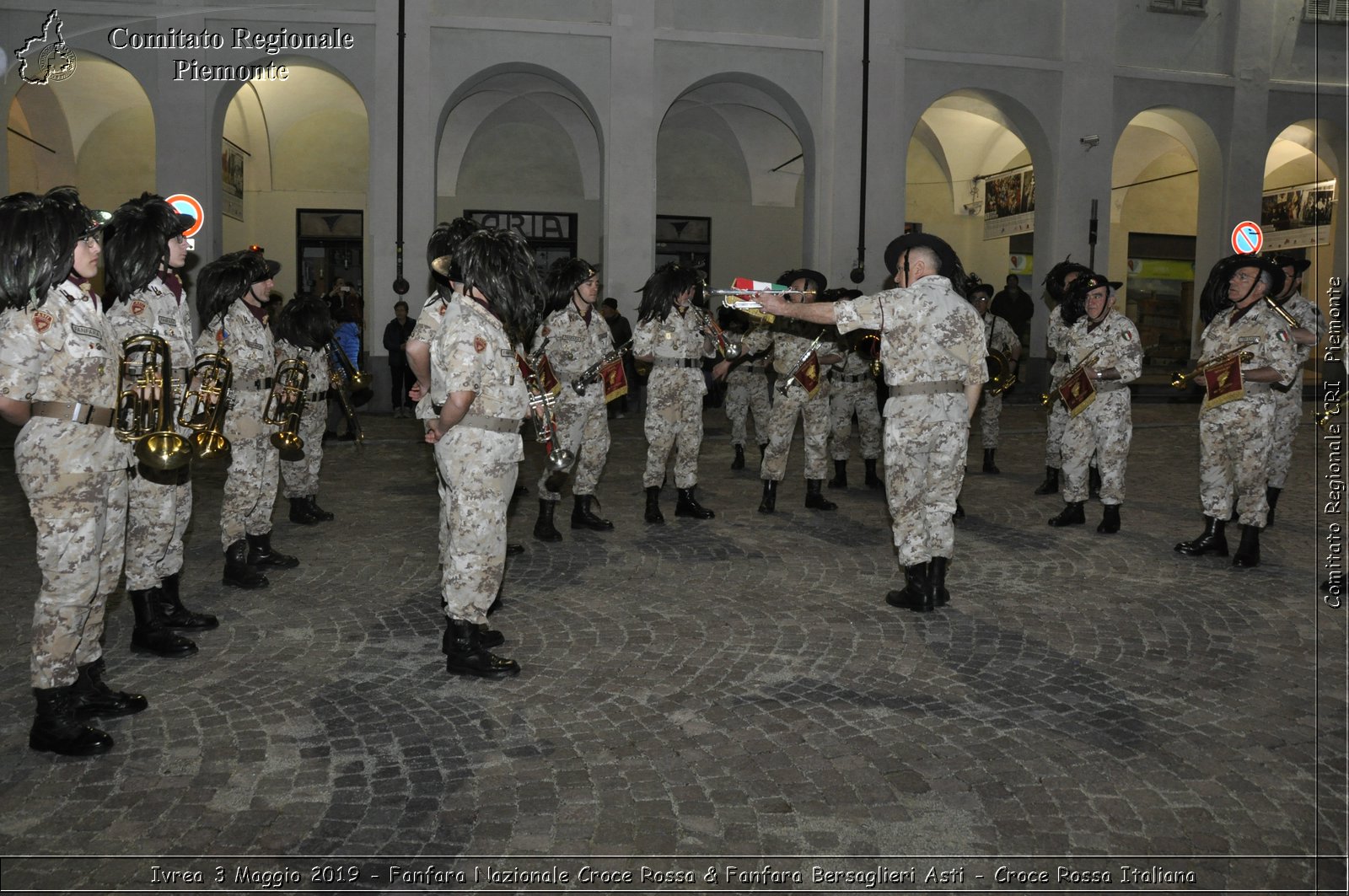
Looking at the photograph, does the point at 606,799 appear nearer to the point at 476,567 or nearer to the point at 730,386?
the point at 476,567

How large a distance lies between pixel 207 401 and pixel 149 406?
4.57 feet

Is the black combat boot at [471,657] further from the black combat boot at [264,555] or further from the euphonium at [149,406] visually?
the black combat boot at [264,555]

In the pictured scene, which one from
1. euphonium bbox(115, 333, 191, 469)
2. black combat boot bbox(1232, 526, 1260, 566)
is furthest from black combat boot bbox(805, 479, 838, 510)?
euphonium bbox(115, 333, 191, 469)

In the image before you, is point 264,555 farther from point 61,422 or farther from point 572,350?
point 61,422

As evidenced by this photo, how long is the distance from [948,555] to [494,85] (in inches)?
747

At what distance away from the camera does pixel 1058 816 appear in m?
3.88

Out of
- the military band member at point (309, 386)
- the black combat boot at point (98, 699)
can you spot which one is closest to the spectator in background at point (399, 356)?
the military band member at point (309, 386)

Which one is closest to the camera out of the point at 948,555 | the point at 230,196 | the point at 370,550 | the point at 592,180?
the point at 948,555

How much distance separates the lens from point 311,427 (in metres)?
9.16

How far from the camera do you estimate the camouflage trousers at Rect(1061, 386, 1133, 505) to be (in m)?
8.94

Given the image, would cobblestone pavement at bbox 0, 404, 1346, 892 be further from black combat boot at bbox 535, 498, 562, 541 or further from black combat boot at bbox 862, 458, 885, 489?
black combat boot at bbox 862, 458, 885, 489

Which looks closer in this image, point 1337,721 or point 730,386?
point 1337,721

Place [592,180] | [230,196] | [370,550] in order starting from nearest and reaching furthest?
[370,550] → [230,196] → [592,180]

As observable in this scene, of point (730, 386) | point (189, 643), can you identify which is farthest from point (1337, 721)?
point (730, 386)
